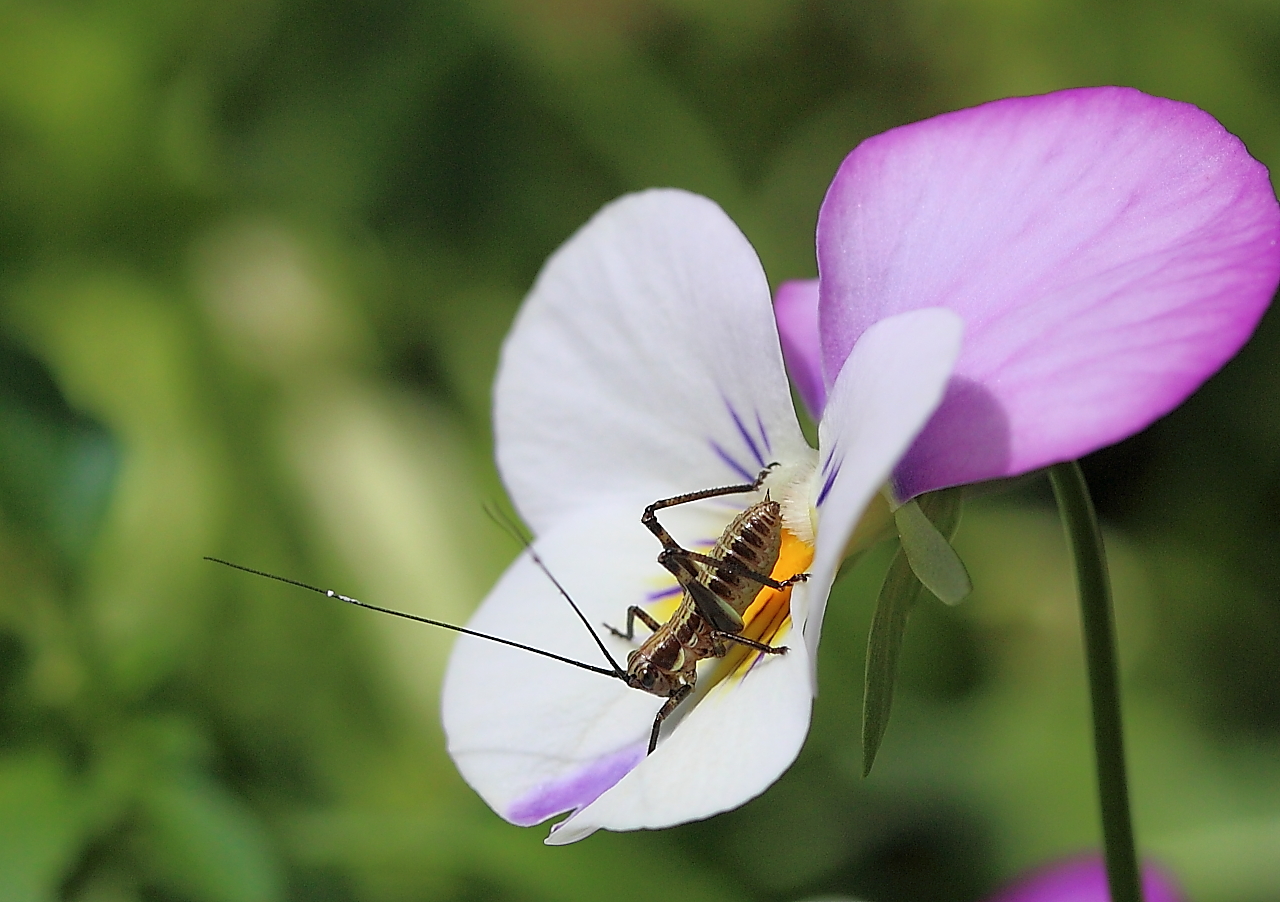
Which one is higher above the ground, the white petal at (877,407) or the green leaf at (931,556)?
the white petal at (877,407)

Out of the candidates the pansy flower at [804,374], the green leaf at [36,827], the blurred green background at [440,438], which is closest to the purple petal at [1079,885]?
the blurred green background at [440,438]

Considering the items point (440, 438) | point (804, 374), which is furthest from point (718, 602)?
point (440, 438)

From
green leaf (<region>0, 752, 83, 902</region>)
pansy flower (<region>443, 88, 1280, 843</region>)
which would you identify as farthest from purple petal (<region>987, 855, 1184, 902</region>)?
green leaf (<region>0, 752, 83, 902</region>)

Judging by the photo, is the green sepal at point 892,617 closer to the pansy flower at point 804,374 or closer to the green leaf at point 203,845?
the pansy flower at point 804,374

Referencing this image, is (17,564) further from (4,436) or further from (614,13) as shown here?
(614,13)

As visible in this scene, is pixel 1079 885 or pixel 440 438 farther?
pixel 440 438

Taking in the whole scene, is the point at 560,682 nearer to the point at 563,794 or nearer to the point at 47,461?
the point at 563,794

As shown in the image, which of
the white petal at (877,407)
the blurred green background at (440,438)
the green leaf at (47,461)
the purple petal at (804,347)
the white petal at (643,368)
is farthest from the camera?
the blurred green background at (440,438)
